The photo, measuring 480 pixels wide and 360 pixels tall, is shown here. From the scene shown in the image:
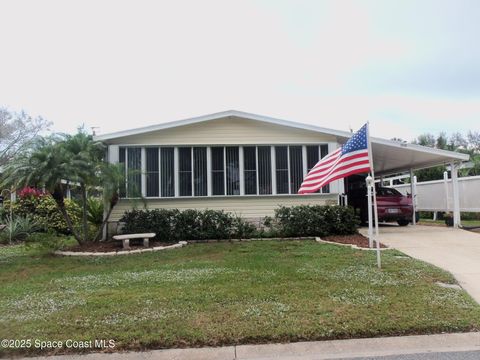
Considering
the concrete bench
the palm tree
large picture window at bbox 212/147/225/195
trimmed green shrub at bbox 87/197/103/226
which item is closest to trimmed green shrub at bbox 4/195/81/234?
trimmed green shrub at bbox 87/197/103/226

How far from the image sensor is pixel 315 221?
12.1 meters

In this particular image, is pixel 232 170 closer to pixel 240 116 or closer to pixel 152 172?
pixel 240 116

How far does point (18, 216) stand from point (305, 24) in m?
11.6

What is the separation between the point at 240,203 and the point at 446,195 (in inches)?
430

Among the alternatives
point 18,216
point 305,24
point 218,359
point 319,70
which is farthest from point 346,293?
point 18,216

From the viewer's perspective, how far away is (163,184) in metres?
12.9

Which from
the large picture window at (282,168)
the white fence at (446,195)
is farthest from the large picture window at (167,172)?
the white fence at (446,195)

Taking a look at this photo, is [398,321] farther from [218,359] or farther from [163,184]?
[163,184]

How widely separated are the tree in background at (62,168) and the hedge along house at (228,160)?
185 centimetres

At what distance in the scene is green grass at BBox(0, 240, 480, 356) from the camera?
441cm

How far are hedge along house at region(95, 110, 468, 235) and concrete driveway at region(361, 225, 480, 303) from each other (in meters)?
2.73

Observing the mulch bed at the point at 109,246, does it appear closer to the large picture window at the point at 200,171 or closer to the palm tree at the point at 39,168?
the palm tree at the point at 39,168

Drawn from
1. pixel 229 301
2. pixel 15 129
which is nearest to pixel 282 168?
pixel 229 301

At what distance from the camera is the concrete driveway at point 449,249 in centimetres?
688
